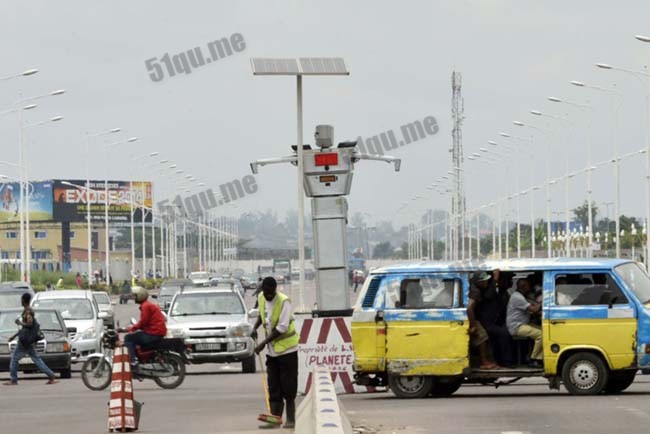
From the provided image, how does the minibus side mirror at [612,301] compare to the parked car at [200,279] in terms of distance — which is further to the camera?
the parked car at [200,279]

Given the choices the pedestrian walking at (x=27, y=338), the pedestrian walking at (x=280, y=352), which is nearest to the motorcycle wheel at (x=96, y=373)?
the pedestrian walking at (x=27, y=338)

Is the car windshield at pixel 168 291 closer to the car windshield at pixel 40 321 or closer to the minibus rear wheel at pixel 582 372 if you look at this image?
the car windshield at pixel 40 321

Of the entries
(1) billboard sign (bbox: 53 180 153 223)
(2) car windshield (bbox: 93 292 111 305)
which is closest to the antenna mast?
(1) billboard sign (bbox: 53 180 153 223)

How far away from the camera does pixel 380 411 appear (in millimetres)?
22219

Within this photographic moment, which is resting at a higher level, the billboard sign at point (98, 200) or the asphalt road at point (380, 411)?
the billboard sign at point (98, 200)

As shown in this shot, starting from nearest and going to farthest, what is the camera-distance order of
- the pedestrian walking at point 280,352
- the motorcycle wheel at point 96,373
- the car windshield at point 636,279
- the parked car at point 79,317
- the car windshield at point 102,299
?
the pedestrian walking at point 280,352 < the car windshield at point 636,279 < the motorcycle wheel at point 96,373 < the parked car at point 79,317 < the car windshield at point 102,299

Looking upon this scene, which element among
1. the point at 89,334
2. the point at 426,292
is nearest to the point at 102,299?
the point at 89,334

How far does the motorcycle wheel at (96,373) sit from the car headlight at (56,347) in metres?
4.36

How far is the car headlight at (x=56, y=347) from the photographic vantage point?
34.4m

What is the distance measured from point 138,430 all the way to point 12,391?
10.7 metres

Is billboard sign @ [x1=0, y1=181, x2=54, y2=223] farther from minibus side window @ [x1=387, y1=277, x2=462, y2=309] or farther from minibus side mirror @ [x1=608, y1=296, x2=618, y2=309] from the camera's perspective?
minibus side mirror @ [x1=608, y1=296, x2=618, y2=309]

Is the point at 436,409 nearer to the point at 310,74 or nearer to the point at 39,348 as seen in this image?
the point at 39,348

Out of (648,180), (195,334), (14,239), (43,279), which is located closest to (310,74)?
(195,334)

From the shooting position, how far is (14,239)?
601 feet
